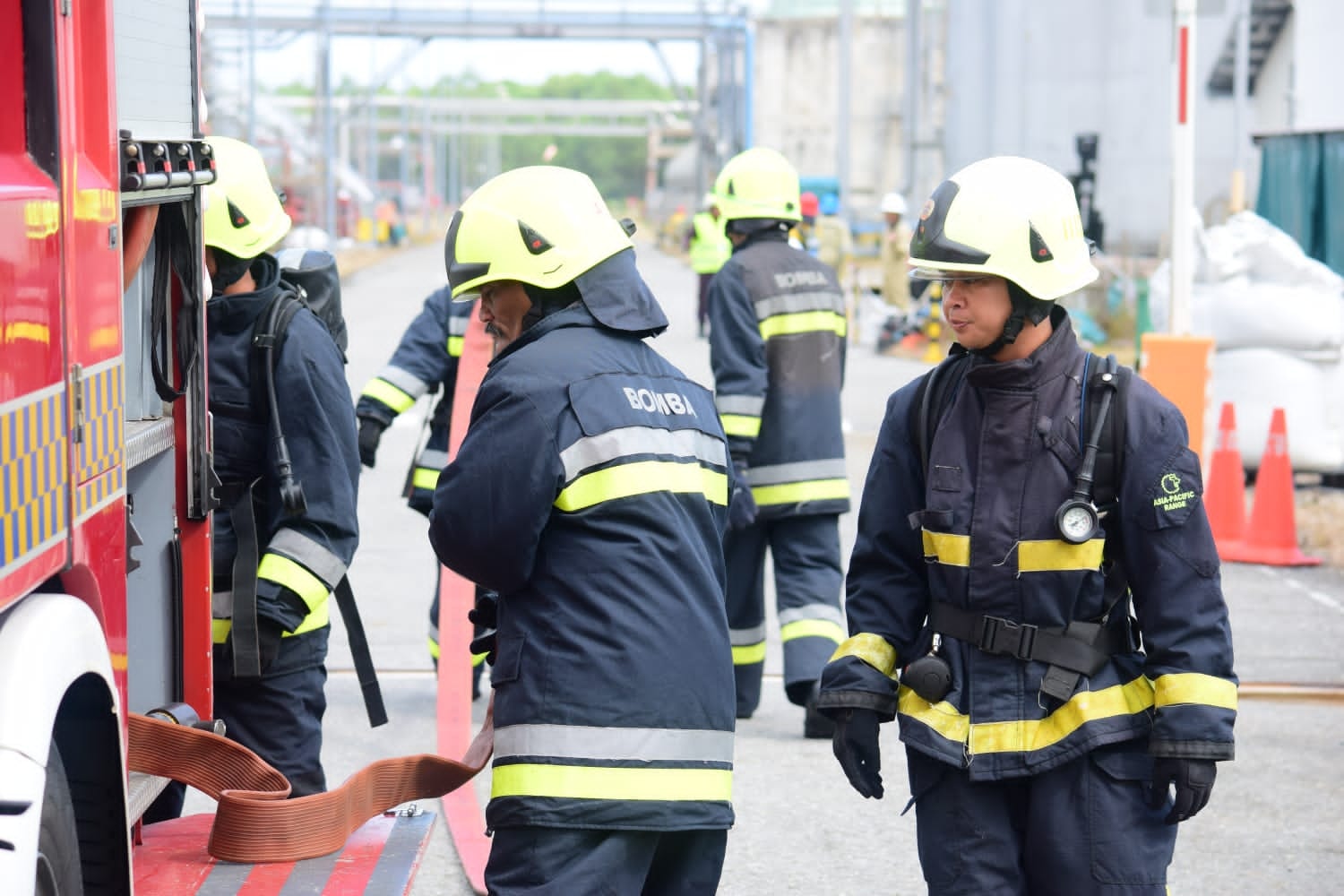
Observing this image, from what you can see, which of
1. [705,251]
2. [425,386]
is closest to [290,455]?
[425,386]

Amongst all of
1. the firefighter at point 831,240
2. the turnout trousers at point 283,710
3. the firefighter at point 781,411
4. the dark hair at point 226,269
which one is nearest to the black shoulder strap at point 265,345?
the dark hair at point 226,269

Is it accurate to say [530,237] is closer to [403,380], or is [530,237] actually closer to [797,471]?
[797,471]

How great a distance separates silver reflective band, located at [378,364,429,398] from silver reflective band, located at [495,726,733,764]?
12.9 ft

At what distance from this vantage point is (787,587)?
22.8 feet

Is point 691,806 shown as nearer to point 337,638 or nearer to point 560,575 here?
point 560,575

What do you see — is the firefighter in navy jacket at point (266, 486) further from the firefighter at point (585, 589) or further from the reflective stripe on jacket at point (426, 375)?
the reflective stripe on jacket at point (426, 375)

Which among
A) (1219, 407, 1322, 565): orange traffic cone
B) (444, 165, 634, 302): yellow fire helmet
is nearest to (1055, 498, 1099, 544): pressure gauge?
(444, 165, 634, 302): yellow fire helmet

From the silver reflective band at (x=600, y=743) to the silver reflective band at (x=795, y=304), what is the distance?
3.71 meters

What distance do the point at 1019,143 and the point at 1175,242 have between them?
2011cm

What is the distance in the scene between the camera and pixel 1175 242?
10.2 metres

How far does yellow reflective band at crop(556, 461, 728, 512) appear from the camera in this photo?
10.6 feet

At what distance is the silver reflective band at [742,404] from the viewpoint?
6738mm

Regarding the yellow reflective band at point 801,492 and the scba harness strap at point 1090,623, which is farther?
the yellow reflective band at point 801,492

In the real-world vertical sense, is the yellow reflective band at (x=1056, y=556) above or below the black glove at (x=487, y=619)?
above
